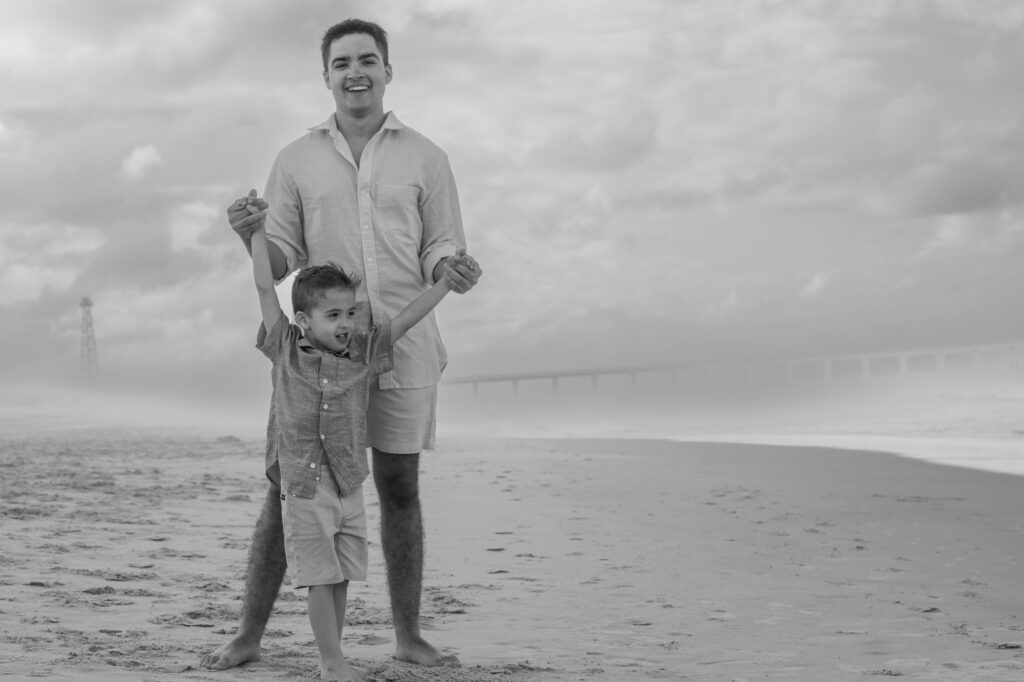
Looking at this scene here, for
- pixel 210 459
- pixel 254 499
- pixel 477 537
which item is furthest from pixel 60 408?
pixel 477 537

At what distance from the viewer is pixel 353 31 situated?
338cm

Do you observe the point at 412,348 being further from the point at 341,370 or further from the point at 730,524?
the point at 730,524

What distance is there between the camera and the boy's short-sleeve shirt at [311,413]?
121 inches

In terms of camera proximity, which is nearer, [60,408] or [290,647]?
[290,647]

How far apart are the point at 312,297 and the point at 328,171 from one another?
19.8 inches

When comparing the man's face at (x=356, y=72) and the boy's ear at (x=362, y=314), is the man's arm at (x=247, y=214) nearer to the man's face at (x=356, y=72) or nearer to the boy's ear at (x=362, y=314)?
the boy's ear at (x=362, y=314)

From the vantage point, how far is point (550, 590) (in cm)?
479

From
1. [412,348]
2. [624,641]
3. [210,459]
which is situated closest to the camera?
[412,348]

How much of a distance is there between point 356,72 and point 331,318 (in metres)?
0.79

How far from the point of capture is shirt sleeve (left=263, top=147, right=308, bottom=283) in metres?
3.40

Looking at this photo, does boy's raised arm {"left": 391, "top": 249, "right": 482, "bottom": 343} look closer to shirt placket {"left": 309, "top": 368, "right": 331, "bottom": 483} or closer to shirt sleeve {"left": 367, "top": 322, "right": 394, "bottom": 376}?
shirt sleeve {"left": 367, "top": 322, "right": 394, "bottom": 376}

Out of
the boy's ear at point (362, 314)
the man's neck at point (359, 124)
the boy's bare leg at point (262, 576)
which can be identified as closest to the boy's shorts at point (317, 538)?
the boy's bare leg at point (262, 576)

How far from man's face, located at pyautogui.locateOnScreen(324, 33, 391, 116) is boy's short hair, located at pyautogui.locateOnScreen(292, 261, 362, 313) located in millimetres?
578

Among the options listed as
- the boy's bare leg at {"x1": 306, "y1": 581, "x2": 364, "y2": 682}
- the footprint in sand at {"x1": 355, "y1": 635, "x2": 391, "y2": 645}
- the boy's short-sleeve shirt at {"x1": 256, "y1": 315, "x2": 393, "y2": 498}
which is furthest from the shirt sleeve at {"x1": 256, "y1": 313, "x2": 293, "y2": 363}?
the footprint in sand at {"x1": 355, "y1": 635, "x2": 391, "y2": 645}
